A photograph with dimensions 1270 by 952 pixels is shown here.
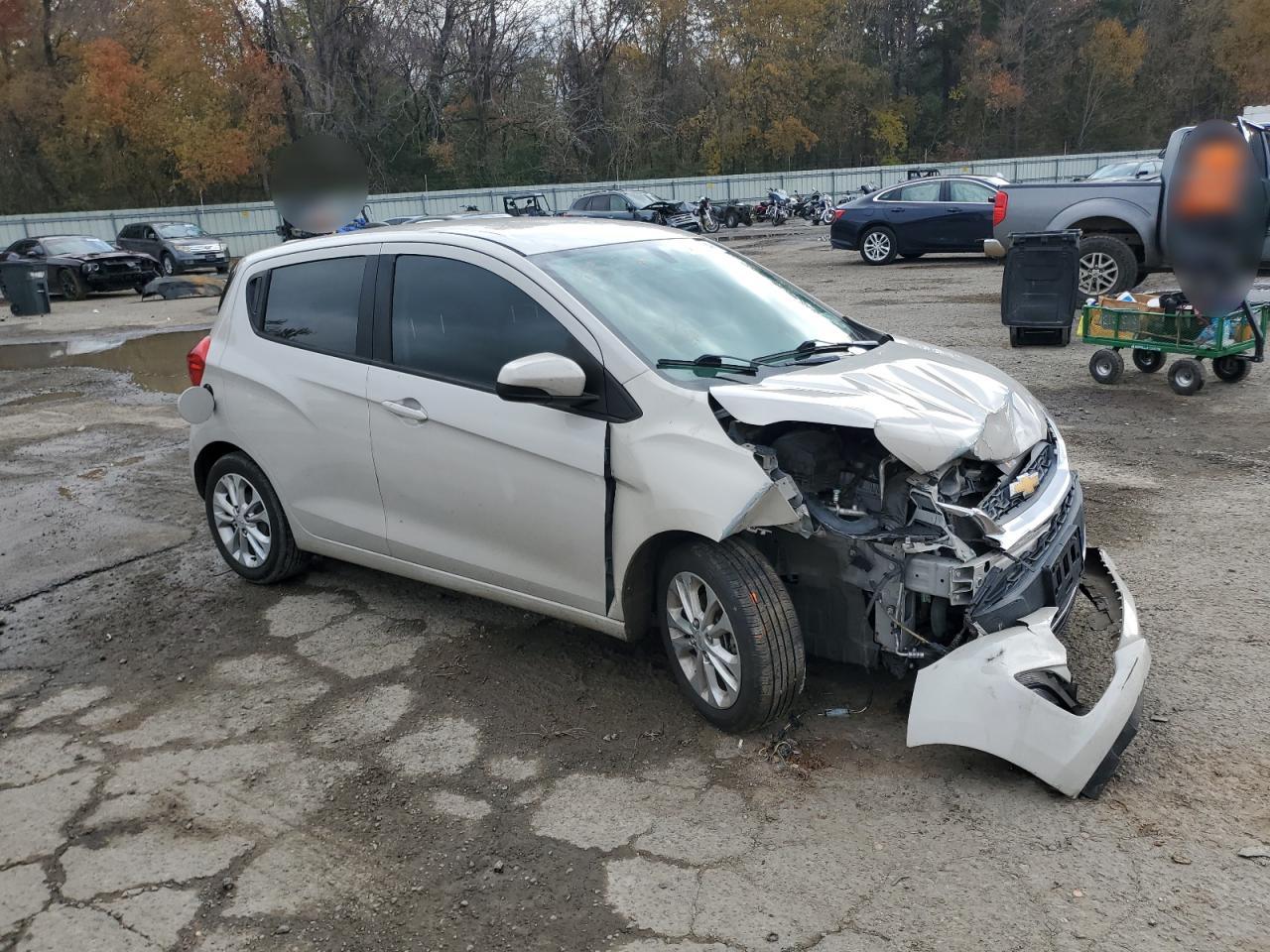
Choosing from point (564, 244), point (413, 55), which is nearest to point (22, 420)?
point (564, 244)

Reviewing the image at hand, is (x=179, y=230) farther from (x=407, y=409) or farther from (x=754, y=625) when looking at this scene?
(x=754, y=625)

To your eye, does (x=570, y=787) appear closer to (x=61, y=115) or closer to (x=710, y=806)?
(x=710, y=806)

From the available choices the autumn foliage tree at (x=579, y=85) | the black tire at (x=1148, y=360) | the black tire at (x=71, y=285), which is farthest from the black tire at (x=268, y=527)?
the autumn foliage tree at (x=579, y=85)

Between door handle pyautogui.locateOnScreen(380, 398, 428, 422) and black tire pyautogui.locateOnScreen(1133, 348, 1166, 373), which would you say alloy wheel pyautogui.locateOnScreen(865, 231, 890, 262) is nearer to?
black tire pyautogui.locateOnScreen(1133, 348, 1166, 373)

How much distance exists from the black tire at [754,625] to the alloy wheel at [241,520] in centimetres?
269

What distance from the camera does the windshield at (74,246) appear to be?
24.5 metres

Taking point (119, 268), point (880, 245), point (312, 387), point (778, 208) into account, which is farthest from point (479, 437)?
point (778, 208)

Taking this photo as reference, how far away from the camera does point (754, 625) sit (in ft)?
11.3

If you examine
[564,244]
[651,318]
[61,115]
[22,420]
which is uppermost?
[61,115]

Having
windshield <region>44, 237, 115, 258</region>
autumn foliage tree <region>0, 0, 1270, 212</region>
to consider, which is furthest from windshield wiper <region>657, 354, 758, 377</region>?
autumn foliage tree <region>0, 0, 1270, 212</region>

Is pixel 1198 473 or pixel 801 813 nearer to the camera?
pixel 801 813

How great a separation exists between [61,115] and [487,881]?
175ft

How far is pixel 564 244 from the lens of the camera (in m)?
4.37

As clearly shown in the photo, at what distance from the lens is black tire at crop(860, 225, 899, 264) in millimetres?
20500
